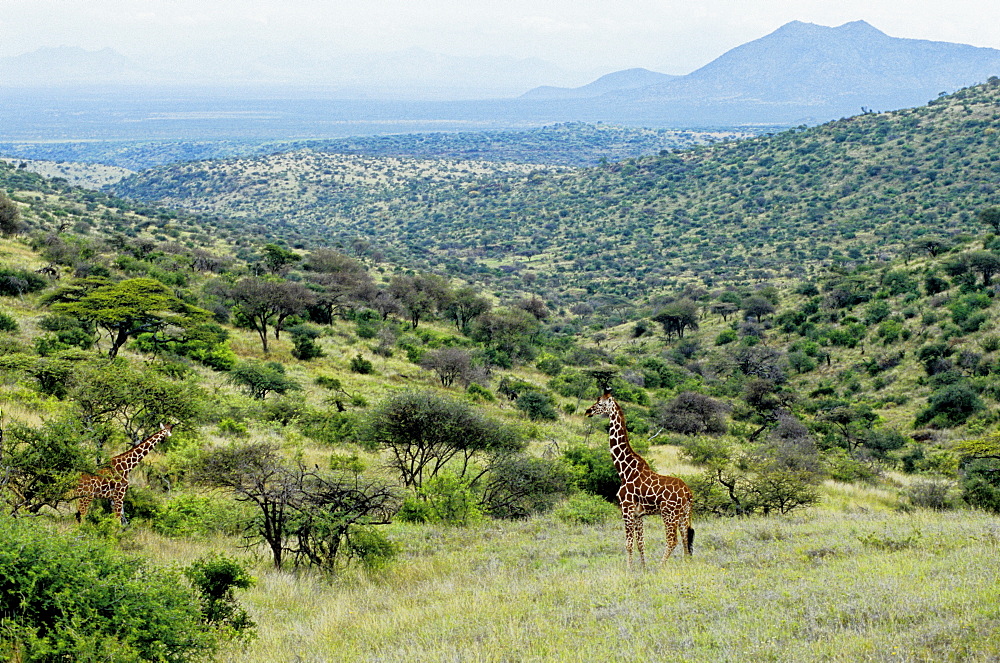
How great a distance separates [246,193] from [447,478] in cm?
15439

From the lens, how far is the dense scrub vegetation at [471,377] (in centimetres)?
1134

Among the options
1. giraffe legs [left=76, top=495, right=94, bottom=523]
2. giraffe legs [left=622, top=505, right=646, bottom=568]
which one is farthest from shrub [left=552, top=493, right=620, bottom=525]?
giraffe legs [left=76, top=495, right=94, bottom=523]

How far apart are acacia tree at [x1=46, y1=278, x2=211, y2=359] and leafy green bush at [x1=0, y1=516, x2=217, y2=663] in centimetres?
1929

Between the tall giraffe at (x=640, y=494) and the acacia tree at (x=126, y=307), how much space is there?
1955cm

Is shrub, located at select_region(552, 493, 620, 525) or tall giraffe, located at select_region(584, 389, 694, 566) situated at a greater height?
tall giraffe, located at select_region(584, 389, 694, 566)

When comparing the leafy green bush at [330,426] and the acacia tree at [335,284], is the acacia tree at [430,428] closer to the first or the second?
the leafy green bush at [330,426]

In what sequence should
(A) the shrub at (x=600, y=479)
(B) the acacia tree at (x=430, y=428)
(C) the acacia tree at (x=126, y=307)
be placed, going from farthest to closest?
1. (C) the acacia tree at (x=126, y=307)
2. (A) the shrub at (x=600, y=479)
3. (B) the acacia tree at (x=430, y=428)

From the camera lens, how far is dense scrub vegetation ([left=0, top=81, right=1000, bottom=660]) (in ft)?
37.2

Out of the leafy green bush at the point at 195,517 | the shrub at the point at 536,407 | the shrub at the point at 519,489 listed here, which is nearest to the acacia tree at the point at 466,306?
the shrub at the point at 536,407

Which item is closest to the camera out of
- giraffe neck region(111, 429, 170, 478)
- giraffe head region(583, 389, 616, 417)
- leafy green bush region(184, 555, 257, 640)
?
leafy green bush region(184, 555, 257, 640)

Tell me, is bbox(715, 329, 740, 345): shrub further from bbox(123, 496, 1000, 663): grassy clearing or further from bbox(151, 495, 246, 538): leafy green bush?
bbox(151, 495, 246, 538): leafy green bush

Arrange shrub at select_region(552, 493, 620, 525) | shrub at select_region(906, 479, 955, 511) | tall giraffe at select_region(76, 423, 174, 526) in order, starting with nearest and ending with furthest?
tall giraffe at select_region(76, 423, 174, 526) < shrub at select_region(552, 493, 620, 525) < shrub at select_region(906, 479, 955, 511)

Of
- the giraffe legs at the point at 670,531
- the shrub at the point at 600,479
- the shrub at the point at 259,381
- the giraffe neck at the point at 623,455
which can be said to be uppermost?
the giraffe neck at the point at 623,455

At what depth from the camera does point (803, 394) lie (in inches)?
1585
